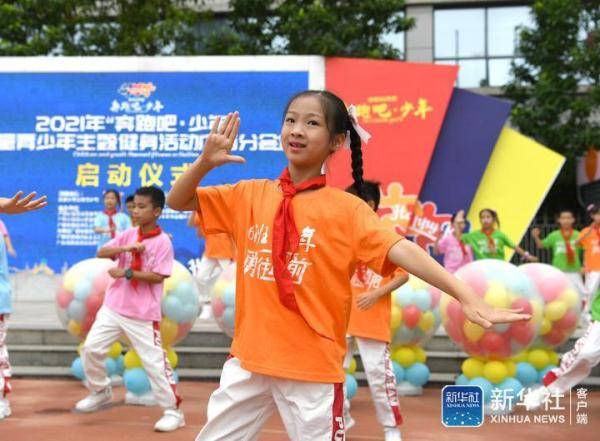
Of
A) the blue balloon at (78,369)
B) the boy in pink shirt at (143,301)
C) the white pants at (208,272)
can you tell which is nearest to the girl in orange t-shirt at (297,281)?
the boy in pink shirt at (143,301)

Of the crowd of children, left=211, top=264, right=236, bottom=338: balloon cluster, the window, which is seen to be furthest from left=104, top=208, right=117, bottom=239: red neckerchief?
the window

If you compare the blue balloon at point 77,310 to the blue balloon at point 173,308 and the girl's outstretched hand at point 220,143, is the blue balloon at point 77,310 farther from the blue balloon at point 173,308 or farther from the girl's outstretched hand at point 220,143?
the girl's outstretched hand at point 220,143

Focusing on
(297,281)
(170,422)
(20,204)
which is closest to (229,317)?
(170,422)

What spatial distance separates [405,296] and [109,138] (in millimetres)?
7109

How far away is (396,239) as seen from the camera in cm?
269

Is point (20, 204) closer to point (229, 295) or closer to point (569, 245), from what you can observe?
point (229, 295)

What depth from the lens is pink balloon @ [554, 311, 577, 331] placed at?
21.0 ft

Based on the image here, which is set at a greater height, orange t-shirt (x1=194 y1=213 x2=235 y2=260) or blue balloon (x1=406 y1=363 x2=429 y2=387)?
orange t-shirt (x1=194 y1=213 x2=235 y2=260)

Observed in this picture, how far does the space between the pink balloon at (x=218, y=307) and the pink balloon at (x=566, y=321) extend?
8.76 feet

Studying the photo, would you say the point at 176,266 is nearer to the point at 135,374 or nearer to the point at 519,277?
the point at 135,374

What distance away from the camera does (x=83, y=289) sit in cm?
646

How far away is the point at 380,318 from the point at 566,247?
5949 mm

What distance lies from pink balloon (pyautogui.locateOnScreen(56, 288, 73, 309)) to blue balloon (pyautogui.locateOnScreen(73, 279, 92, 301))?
0.08 meters

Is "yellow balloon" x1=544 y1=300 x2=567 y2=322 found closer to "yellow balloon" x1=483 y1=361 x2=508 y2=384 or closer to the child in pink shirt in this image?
"yellow balloon" x1=483 y1=361 x2=508 y2=384
